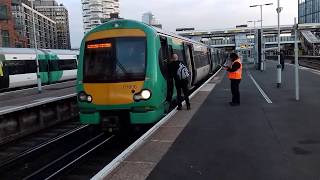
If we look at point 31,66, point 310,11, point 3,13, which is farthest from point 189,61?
point 310,11

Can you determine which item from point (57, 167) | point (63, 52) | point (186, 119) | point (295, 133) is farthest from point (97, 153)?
point (63, 52)

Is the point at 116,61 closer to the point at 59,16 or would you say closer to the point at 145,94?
the point at 145,94

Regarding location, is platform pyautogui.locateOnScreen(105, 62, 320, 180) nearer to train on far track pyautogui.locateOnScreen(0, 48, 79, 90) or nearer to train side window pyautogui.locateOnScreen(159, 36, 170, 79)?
train side window pyautogui.locateOnScreen(159, 36, 170, 79)

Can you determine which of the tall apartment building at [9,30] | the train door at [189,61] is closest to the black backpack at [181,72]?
the train door at [189,61]

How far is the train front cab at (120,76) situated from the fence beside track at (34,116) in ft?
15.2

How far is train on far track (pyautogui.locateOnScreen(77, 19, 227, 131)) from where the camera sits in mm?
10359

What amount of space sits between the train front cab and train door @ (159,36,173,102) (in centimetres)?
43

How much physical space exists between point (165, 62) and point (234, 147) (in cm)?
455

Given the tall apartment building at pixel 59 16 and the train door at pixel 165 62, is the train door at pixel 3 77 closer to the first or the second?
the train door at pixel 165 62

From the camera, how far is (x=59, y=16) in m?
135

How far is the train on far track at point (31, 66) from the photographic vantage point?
1084 inches

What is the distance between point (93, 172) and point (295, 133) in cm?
435

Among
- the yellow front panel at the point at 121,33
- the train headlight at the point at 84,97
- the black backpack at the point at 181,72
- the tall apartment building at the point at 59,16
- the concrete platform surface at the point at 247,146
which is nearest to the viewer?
the concrete platform surface at the point at 247,146

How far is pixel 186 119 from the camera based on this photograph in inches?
448
